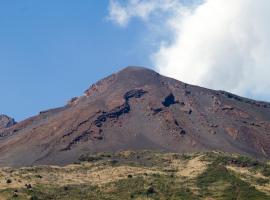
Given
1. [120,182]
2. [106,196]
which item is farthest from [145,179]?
[106,196]

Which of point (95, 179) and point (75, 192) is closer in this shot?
point (75, 192)

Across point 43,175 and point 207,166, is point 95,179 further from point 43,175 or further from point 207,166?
point 207,166

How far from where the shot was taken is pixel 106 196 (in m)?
157

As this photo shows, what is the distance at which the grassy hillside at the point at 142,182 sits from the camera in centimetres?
15738

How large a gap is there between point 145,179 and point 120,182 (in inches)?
296

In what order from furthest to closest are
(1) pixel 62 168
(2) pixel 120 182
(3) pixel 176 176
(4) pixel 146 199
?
(1) pixel 62 168 < (3) pixel 176 176 < (2) pixel 120 182 < (4) pixel 146 199

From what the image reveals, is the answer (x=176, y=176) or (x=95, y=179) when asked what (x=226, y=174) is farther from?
(x=95, y=179)

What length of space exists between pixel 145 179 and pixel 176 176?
12.3 m

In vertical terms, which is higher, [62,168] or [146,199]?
[62,168]

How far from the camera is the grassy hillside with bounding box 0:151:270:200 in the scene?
157375 mm

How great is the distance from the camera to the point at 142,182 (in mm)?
169500

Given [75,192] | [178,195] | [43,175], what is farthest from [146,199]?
[43,175]

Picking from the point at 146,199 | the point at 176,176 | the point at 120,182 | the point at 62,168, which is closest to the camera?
the point at 146,199

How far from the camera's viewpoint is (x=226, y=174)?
181m
